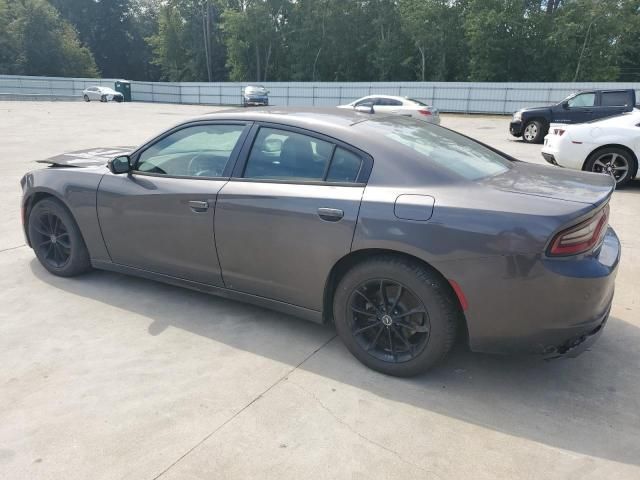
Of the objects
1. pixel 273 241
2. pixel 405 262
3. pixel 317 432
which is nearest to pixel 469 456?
pixel 317 432

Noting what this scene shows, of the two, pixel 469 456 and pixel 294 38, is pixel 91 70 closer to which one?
pixel 294 38

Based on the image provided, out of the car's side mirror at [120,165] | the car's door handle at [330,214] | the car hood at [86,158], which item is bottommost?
the car's door handle at [330,214]

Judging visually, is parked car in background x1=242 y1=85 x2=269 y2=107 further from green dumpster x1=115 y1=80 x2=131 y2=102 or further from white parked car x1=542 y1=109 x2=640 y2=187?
white parked car x1=542 y1=109 x2=640 y2=187

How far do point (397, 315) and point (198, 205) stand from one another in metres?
1.55

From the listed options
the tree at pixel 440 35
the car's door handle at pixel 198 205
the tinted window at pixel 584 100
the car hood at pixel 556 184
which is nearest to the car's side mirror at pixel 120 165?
the car's door handle at pixel 198 205

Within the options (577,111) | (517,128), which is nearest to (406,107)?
(517,128)

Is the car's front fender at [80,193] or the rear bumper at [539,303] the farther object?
the car's front fender at [80,193]

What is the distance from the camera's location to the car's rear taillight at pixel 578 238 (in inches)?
98.7

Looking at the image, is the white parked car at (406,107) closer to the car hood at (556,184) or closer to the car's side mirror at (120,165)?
the car's side mirror at (120,165)

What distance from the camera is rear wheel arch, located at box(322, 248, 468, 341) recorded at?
279cm

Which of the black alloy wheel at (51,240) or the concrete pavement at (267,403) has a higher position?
the black alloy wheel at (51,240)

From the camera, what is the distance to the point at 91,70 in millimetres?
58656

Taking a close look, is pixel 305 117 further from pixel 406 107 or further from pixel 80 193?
pixel 406 107

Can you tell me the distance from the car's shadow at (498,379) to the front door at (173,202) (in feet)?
1.15
